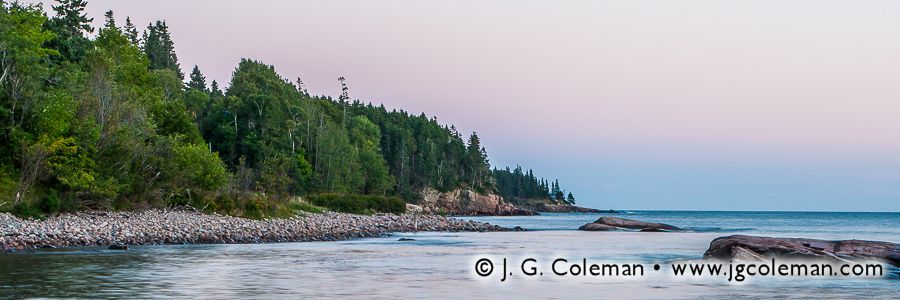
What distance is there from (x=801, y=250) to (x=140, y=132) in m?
40.2

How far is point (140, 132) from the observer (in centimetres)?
5772

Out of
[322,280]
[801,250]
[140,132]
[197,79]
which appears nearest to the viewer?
[322,280]

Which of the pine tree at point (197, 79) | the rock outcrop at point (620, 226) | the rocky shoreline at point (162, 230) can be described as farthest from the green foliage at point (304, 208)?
the pine tree at point (197, 79)

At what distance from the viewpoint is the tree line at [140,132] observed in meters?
50.8

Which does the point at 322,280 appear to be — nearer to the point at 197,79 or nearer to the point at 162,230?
the point at 162,230

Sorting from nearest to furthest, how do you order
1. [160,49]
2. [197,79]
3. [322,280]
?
1. [322,280]
2. [160,49]
3. [197,79]

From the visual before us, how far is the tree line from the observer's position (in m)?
50.8

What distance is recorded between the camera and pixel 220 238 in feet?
164

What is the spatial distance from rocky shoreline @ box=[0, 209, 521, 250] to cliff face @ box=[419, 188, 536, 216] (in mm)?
86598

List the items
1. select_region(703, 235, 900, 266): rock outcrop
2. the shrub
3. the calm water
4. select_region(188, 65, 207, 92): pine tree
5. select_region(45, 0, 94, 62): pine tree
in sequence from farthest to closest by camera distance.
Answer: select_region(188, 65, 207, 92): pine tree → select_region(45, 0, 94, 62): pine tree → the shrub → select_region(703, 235, 900, 266): rock outcrop → the calm water

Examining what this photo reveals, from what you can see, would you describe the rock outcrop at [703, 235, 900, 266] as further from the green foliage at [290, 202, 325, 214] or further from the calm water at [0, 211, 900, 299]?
the green foliage at [290, 202, 325, 214]

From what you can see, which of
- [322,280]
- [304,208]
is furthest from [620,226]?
[322,280]

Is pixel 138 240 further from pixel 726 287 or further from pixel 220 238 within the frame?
pixel 726 287

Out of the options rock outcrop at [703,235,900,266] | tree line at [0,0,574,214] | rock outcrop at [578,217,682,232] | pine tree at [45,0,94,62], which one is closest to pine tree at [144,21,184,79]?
tree line at [0,0,574,214]
